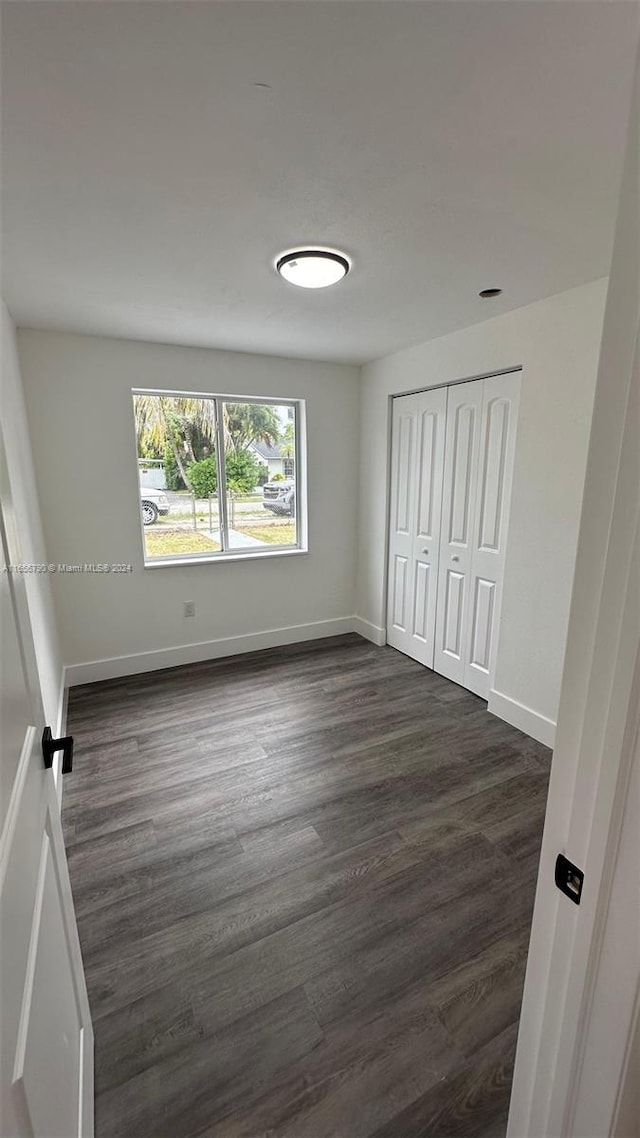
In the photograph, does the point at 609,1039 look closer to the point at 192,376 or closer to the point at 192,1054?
the point at 192,1054

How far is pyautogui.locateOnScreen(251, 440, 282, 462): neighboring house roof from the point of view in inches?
147

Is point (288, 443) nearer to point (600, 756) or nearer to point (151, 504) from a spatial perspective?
point (151, 504)

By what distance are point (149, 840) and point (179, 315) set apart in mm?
2628

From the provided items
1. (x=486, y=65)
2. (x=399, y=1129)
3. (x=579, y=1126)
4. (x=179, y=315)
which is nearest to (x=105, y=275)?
(x=179, y=315)

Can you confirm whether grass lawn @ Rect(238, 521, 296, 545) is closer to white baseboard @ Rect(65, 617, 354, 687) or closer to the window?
the window

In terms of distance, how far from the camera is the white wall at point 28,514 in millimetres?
2023

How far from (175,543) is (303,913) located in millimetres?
2627

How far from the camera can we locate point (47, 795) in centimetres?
103

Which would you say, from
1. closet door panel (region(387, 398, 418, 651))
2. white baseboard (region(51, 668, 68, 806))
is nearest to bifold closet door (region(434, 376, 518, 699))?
closet door panel (region(387, 398, 418, 651))

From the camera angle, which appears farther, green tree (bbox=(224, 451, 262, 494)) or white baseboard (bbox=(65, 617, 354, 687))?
green tree (bbox=(224, 451, 262, 494))

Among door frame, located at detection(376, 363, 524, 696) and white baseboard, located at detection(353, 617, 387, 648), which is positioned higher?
door frame, located at detection(376, 363, 524, 696)

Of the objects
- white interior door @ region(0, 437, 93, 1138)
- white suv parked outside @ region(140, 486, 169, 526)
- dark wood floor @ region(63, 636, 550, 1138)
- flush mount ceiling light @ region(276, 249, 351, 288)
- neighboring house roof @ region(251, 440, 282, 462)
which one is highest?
flush mount ceiling light @ region(276, 249, 351, 288)

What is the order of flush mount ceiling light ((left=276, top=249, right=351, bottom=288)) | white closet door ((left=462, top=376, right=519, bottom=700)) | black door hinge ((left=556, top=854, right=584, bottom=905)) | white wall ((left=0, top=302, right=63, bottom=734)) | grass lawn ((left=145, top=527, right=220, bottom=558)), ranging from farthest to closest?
grass lawn ((left=145, top=527, right=220, bottom=558)), white closet door ((left=462, top=376, right=519, bottom=700)), white wall ((left=0, top=302, right=63, bottom=734)), flush mount ceiling light ((left=276, top=249, right=351, bottom=288)), black door hinge ((left=556, top=854, right=584, bottom=905))

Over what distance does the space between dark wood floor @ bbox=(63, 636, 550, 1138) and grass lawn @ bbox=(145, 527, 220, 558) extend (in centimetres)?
121
